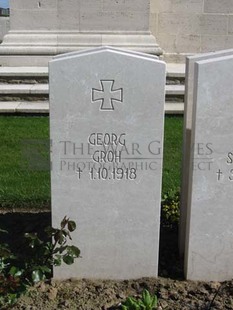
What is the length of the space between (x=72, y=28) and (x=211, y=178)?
620 cm

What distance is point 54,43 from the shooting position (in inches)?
340

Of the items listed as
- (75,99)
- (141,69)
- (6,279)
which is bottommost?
(6,279)

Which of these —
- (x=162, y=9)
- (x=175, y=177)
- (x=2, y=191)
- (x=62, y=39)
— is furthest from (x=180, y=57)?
(x=2, y=191)

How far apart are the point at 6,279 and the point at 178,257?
56.2 inches

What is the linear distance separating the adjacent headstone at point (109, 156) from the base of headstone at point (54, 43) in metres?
5.73

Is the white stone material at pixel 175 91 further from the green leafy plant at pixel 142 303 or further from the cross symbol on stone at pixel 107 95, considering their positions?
the green leafy plant at pixel 142 303

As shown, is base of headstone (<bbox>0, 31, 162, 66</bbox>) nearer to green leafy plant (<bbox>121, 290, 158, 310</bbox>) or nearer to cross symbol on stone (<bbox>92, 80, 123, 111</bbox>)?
cross symbol on stone (<bbox>92, 80, 123, 111</bbox>)

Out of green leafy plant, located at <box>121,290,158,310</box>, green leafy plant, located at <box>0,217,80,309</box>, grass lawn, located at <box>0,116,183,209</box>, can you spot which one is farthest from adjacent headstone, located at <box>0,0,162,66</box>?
green leafy plant, located at <box>121,290,158,310</box>

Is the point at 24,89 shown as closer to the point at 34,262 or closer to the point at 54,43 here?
the point at 54,43

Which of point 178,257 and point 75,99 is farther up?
point 75,99

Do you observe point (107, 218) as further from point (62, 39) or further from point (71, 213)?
point (62, 39)

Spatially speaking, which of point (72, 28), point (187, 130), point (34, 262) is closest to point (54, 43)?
point (72, 28)

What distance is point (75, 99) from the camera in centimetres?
296

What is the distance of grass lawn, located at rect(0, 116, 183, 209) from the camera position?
4.75 m
